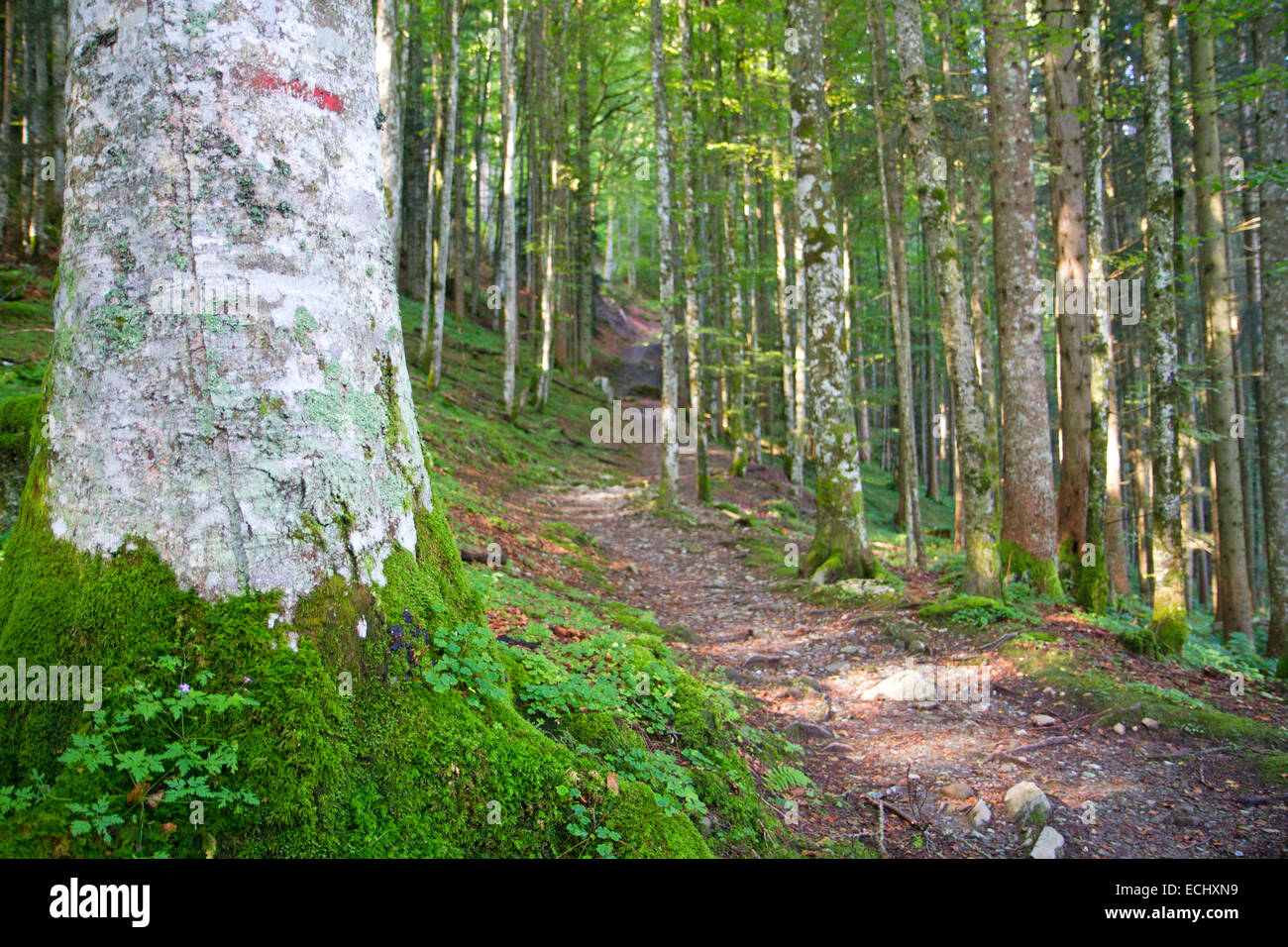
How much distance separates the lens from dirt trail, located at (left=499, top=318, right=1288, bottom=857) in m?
4.01

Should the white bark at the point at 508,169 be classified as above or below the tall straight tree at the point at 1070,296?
above

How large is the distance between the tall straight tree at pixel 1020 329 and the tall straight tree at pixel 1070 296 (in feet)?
3.73

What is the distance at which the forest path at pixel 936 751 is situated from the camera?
400 centimetres

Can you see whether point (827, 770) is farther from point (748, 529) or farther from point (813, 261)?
point (748, 529)

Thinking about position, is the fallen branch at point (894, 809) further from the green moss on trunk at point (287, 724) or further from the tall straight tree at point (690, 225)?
the tall straight tree at point (690, 225)

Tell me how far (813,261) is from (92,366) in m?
8.31

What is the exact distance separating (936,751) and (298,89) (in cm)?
533

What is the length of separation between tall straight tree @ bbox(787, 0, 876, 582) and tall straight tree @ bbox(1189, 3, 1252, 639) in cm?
525

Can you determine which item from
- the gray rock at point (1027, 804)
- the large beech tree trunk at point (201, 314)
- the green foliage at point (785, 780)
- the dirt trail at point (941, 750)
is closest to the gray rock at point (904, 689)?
the dirt trail at point (941, 750)

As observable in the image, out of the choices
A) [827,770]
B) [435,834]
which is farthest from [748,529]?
[435,834]

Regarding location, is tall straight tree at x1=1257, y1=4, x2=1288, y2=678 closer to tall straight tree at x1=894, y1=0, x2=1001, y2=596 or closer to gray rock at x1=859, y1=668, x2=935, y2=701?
tall straight tree at x1=894, y1=0, x2=1001, y2=596

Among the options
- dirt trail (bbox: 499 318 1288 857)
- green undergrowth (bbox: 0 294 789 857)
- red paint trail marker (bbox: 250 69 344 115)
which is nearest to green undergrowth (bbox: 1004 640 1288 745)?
dirt trail (bbox: 499 318 1288 857)

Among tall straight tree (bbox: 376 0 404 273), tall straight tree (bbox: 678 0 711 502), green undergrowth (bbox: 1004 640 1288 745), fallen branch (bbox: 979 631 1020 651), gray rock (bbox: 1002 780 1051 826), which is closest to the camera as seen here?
gray rock (bbox: 1002 780 1051 826)
